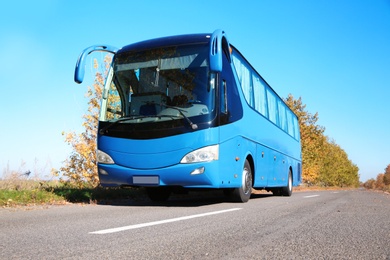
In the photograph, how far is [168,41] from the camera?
28.2ft

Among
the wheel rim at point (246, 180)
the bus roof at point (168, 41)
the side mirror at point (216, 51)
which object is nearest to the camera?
the side mirror at point (216, 51)

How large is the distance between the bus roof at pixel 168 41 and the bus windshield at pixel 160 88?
3.9 inches

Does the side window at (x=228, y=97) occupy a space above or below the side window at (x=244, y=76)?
below

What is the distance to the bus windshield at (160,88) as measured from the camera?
784 cm

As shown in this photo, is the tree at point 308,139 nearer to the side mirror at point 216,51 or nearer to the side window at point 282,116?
the side window at point 282,116

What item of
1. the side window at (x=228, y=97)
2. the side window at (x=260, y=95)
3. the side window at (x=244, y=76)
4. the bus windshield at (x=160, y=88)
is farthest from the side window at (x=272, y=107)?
the bus windshield at (x=160, y=88)

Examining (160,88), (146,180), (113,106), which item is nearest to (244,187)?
(146,180)

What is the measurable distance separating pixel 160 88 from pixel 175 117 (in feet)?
2.71

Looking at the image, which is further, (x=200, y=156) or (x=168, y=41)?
(x=168, y=41)

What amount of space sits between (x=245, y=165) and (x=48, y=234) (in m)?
6.08

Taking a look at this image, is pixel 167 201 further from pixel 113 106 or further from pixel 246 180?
pixel 113 106

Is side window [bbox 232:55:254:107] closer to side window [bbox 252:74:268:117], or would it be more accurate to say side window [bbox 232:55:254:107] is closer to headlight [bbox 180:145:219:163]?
side window [bbox 252:74:268:117]

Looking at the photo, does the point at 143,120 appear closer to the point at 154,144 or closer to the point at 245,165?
the point at 154,144

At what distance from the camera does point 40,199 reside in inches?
327
